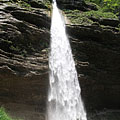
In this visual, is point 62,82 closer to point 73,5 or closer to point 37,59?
Result: point 37,59

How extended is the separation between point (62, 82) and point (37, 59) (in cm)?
231

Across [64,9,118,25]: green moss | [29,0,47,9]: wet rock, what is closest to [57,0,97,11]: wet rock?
[64,9,118,25]: green moss

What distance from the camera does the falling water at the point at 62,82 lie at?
11922mm

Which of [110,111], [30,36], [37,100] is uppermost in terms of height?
[30,36]

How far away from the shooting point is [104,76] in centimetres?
1561

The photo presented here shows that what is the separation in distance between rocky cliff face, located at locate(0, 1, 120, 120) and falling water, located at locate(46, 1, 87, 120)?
0.49 m

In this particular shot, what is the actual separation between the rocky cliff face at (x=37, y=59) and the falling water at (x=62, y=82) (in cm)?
49

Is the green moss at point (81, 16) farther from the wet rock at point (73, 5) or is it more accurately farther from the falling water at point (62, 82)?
the falling water at point (62, 82)

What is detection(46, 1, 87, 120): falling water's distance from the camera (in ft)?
39.1

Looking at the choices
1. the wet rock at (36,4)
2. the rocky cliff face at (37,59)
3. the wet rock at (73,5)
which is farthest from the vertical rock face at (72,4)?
the rocky cliff face at (37,59)

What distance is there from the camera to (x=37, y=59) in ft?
39.1

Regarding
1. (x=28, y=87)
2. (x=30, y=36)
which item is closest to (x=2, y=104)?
(x=28, y=87)

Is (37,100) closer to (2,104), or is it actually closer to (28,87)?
(28,87)

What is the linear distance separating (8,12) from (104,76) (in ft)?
29.9
